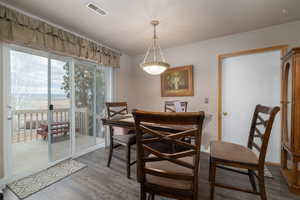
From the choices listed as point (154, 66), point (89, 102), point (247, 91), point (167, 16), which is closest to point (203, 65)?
point (247, 91)

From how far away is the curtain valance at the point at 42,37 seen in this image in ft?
5.63

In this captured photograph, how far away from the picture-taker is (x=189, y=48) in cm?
315

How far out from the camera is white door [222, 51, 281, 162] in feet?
7.73

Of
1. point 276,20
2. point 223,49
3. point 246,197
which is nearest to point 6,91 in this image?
point 246,197

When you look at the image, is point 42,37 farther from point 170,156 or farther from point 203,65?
point 203,65

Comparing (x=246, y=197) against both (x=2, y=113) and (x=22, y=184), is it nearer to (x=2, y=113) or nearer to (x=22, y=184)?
(x=22, y=184)

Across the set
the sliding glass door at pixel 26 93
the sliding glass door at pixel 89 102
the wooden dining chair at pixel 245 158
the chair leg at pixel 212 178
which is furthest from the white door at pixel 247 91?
the sliding glass door at pixel 26 93

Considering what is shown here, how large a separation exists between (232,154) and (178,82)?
82.9 inches

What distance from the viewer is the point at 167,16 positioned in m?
2.06

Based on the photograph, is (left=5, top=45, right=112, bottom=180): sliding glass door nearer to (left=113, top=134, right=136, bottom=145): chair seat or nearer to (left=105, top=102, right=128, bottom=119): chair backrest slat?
(left=105, top=102, right=128, bottom=119): chair backrest slat

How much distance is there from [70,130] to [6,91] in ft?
3.82

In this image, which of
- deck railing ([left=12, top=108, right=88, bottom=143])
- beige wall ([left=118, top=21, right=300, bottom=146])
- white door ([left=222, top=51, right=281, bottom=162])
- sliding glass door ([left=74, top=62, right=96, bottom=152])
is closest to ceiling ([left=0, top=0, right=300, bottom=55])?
beige wall ([left=118, top=21, right=300, bottom=146])

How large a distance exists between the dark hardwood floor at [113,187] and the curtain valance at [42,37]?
79.9 inches

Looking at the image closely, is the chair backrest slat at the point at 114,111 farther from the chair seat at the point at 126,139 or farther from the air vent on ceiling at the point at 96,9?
the air vent on ceiling at the point at 96,9
